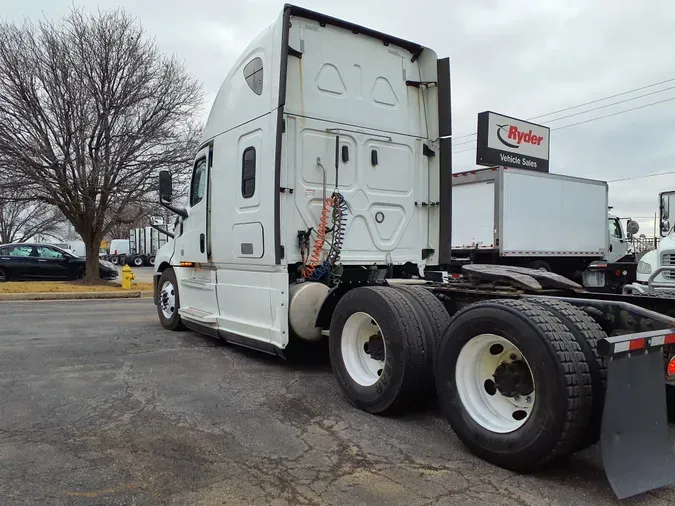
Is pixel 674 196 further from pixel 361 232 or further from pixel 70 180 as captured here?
pixel 70 180

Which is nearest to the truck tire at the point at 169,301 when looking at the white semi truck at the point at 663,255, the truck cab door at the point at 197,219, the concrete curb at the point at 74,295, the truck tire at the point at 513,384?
the truck cab door at the point at 197,219

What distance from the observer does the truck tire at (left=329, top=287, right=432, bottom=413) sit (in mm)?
4141

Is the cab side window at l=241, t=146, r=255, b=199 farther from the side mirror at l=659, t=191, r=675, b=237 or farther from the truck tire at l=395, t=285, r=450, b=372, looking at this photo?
the side mirror at l=659, t=191, r=675, b=237

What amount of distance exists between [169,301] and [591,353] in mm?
6645

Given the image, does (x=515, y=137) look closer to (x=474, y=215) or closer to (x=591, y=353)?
(x=474, y=215)

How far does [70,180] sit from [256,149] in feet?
38.1

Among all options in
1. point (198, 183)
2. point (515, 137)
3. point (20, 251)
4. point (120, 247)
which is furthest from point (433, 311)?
point (120, 247)

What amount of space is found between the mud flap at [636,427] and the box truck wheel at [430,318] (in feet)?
4.54

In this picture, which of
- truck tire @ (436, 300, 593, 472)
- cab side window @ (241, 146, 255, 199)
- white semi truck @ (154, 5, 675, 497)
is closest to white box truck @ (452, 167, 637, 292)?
white semi truck @ (154, 5, 675, 497)

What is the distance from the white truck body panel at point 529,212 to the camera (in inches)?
579

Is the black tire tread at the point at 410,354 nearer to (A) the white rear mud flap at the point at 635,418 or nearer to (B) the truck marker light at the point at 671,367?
(A) the white rear mud flap at the point at 635,418

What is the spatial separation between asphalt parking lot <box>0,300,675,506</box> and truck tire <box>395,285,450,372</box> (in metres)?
0.59

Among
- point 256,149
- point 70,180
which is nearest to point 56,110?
point 70,180

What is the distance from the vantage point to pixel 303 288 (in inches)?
218
